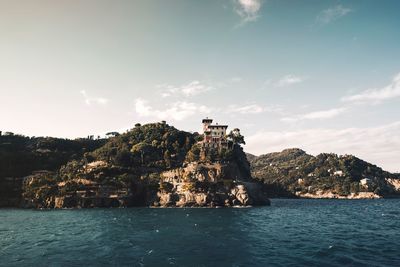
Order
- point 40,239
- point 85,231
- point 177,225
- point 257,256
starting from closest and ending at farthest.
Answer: point 257,256 < point 40,239 < point 85,231 < point 177,225

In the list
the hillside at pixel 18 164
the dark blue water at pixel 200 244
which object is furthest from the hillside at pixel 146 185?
the dark blue water at pixel 200 244

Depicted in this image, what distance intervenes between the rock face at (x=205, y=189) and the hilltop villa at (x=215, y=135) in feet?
87.0

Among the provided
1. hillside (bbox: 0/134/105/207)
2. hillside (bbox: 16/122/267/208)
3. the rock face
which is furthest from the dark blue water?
hillside (bbox: 0/134/105/207)

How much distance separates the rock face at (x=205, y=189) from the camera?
13812 cm

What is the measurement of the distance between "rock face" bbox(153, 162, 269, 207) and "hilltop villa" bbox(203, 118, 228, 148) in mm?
26525

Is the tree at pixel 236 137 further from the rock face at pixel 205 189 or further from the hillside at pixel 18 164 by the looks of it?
the hillside at pixel 18 164

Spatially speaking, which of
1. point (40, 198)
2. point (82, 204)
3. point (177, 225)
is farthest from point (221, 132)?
point (177, 225)

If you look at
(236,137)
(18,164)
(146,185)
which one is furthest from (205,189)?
(18,164)

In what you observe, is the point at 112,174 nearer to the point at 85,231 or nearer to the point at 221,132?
the point at 221,132

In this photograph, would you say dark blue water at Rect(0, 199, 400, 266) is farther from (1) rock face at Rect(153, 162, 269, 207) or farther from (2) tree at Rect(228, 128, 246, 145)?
(2) tree at Rect(228, 128, 246, 145)

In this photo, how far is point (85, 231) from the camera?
70.3 m

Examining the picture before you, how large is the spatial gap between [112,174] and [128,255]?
108389 mm

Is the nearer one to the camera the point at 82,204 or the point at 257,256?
the point at 257,256

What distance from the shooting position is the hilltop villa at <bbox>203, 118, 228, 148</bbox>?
6900 inches
